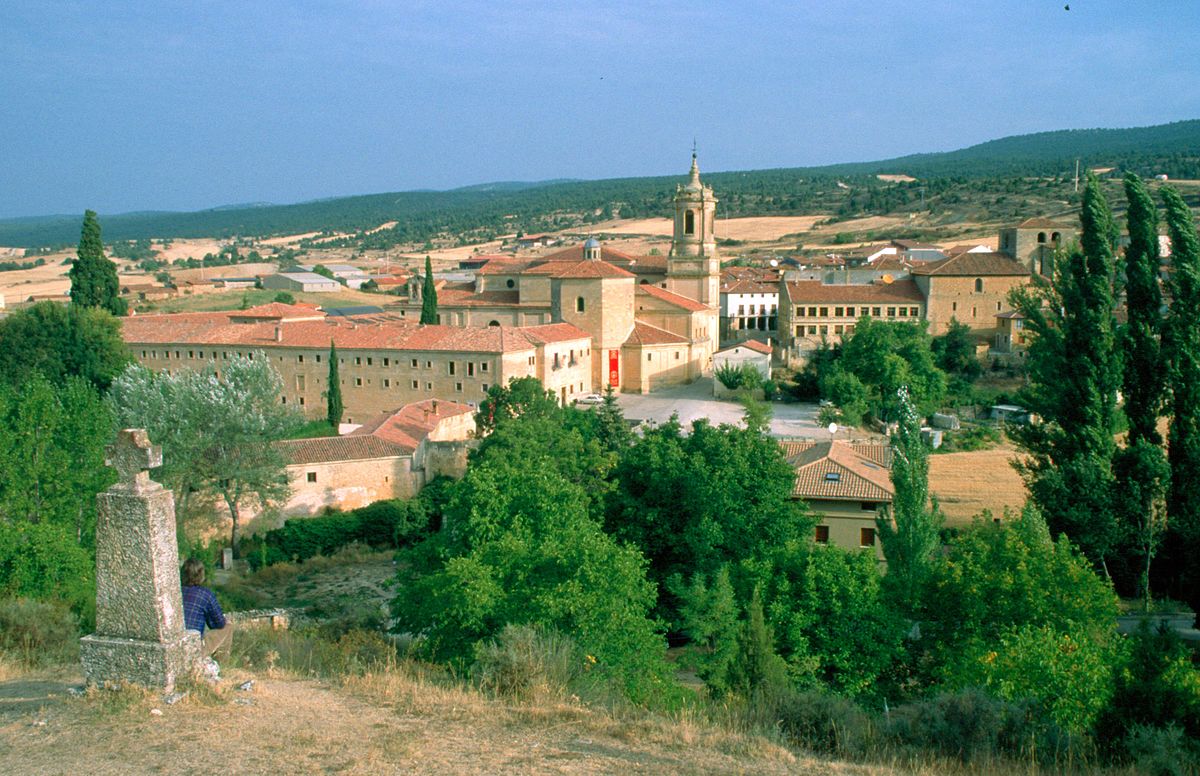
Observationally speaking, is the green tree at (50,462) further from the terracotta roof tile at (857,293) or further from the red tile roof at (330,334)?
the terracotta roof tile at (857,293)

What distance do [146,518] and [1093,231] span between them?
2302cm

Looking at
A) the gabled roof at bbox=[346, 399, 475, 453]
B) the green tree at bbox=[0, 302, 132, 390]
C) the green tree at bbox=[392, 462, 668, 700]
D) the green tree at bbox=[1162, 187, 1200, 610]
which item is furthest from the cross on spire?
the green tree at bbox=[0, 302, 132, 390]

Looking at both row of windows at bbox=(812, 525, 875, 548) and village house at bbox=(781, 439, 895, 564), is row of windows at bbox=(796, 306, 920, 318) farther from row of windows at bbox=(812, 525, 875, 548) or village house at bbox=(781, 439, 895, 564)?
row of windows at bbox=(812, 525, 875, 548)

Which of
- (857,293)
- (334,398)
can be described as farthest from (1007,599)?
(857,293)

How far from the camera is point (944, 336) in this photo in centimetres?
5222

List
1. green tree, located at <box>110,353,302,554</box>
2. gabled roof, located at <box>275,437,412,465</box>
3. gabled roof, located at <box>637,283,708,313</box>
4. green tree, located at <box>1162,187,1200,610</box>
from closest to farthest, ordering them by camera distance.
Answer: green tree, located at <box>1162,187,1200,610</box> < green tree, located at <box>110,353,302,554</box> < gabled roof, located at <box>275,437,412,465</box> < gabled roof, located at <box>637,283,708,313</box>

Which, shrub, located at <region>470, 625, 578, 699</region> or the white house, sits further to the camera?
the white house

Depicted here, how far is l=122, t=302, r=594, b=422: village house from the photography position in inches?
1676

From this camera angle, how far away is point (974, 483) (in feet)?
105

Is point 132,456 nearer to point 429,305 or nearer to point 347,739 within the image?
point 347,739

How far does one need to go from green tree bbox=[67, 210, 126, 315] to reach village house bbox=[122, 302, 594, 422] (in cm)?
754

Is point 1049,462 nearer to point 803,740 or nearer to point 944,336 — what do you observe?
point 803,740

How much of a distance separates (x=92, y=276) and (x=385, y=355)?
24216mm

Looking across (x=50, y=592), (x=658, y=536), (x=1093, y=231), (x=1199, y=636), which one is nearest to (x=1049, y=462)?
(x=1093, y=231)
